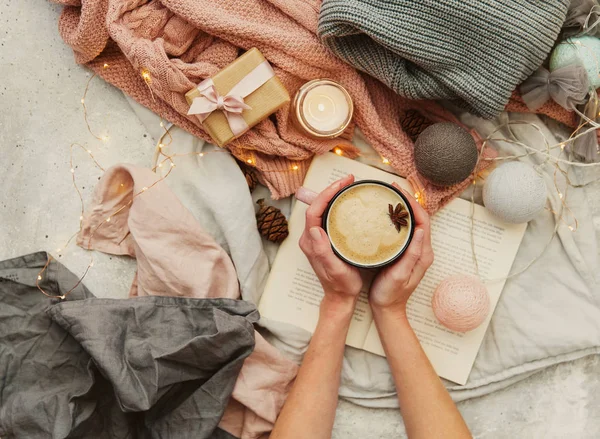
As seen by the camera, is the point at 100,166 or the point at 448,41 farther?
the point at 100,166

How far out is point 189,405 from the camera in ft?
3.02

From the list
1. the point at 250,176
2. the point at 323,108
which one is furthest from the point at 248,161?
the point at 323,108

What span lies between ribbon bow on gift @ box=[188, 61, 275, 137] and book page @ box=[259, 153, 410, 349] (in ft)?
0.58

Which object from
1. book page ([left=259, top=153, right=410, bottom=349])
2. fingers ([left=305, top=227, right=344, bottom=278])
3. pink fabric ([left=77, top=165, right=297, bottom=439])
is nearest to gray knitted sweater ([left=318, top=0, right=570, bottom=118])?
book page ([left=259, top=153, right=410, bottom=349])

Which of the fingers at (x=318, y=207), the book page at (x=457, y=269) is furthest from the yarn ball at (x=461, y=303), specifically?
the fingers at (x=318, y=207)

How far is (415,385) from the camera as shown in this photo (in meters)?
0.96

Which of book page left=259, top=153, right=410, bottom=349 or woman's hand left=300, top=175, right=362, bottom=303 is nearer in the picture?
woman's hand left=300, top=175, right=362, bottom=303

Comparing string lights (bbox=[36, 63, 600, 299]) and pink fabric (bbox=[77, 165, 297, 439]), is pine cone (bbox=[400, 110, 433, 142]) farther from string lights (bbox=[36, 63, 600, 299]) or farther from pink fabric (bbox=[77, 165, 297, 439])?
pink fabric (bbox=[77, 165, 297, 439])

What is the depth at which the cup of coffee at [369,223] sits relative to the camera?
882 mm

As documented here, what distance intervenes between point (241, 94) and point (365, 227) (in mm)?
306

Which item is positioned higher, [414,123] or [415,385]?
[414,123]

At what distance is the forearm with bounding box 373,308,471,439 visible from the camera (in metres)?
0.93

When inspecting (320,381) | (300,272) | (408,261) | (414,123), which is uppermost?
(414,123)

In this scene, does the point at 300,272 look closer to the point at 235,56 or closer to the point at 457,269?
the point at 457,269
